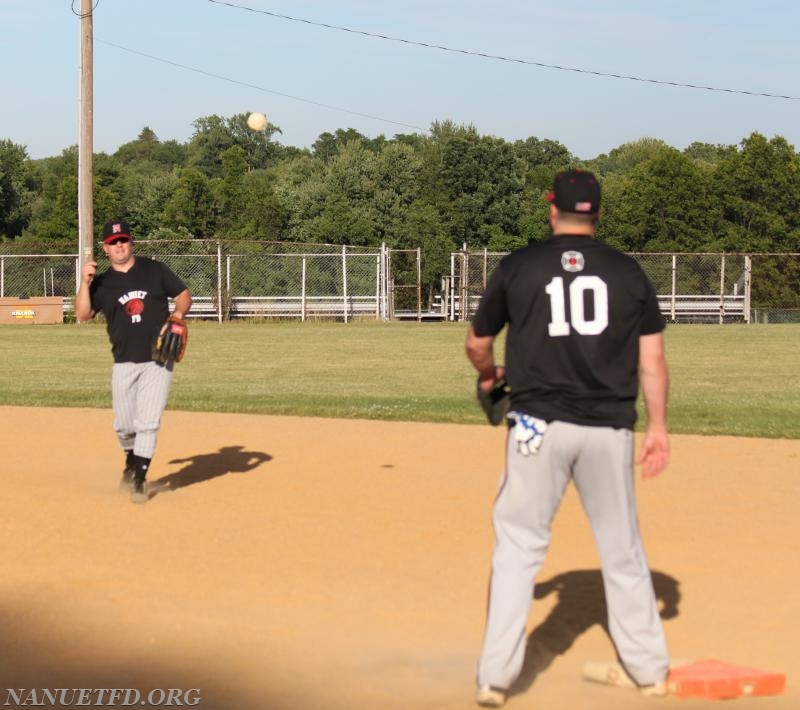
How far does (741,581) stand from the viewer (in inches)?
243

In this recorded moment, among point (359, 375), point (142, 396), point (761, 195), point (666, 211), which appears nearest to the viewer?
point (142, 396)

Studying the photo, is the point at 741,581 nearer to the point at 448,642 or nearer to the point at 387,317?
the point at 448,642

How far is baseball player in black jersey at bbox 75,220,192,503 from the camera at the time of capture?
831 centimetres

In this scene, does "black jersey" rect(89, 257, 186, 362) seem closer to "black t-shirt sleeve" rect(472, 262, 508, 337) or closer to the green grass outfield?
"black t-shirt sleeve" rect(472, 262, 508, 337)

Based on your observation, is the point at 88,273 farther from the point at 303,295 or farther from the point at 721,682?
the point at 303,295

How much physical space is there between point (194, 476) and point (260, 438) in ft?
6.74

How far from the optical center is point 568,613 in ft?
18.2

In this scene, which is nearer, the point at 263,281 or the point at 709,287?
the point at 263,281

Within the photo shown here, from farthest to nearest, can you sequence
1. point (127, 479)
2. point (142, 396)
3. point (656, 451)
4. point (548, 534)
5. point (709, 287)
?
1. point (709, 287)
2. point (127, 479)
3. point (142, 396)
4. point (656, 451)
5. point (548, 534)

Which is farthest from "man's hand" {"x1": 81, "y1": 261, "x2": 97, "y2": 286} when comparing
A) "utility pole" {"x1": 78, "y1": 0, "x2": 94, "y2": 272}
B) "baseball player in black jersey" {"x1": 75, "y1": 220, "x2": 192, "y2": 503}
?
"utility pole" {"x1": 78, "y1": 0, "x2": 94, "y2": 272}

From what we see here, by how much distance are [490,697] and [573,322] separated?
1343mm

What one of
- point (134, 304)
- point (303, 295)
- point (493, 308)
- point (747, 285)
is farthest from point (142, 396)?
point (747, 285)

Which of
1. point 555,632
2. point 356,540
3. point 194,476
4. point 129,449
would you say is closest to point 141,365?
point 129,449

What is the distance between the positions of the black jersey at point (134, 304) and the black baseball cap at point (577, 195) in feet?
14.4
